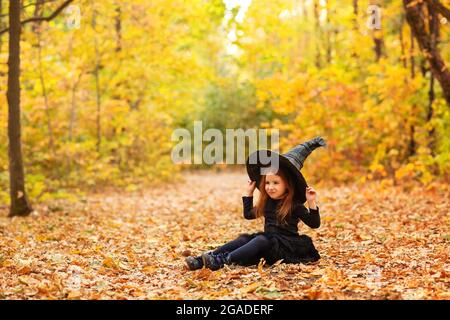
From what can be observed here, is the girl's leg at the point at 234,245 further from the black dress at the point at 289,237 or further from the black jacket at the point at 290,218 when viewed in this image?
the black jacket at the point at 290,218

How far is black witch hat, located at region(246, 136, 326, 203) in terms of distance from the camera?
223 inches

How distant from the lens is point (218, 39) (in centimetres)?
3111

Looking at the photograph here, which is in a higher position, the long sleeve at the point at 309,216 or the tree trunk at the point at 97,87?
the tree trunk at the point at 97,87

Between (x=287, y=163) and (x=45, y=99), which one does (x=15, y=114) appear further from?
(x=287, y=163)

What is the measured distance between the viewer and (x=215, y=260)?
557cm

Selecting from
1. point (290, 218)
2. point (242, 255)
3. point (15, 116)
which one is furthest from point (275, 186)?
point (15, 116)

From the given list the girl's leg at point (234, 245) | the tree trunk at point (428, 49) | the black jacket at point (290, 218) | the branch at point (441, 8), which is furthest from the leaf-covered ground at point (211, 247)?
the branch at point (441, 8)

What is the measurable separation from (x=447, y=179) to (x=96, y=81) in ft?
29.5

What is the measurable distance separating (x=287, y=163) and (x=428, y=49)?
6.30m

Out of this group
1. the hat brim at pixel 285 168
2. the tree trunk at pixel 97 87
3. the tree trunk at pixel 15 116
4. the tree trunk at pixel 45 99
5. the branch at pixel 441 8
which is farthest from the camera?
the tree trunk at pixel 97 87

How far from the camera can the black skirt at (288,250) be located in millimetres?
5691

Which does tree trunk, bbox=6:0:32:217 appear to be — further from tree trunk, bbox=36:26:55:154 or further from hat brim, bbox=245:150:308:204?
hat brim, bbox=245:150:308:204

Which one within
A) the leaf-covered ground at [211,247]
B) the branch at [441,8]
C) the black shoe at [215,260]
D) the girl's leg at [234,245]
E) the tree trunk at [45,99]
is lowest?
the leaf-covered ground at [211,247]

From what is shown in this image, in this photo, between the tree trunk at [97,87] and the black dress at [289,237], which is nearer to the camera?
the black dress at [289,237]
